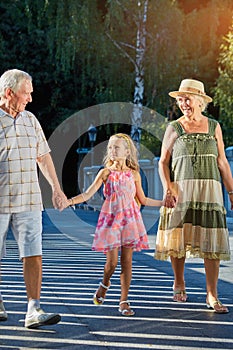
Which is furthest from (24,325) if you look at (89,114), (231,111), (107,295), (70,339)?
(89,114)

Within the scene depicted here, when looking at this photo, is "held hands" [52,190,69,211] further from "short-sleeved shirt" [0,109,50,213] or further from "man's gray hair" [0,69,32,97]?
"man's gray hair" [0,69,32,97]

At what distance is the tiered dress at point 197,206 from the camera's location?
638cm

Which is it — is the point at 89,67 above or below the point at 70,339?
above

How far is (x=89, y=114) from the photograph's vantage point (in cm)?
3684

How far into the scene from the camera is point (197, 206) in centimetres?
643

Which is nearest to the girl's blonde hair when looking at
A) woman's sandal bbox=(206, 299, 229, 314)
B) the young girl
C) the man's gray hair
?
the young girl

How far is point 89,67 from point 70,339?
2829 centimetres

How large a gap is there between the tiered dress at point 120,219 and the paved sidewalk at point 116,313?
49 cm

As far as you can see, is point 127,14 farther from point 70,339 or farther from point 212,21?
point 70,339

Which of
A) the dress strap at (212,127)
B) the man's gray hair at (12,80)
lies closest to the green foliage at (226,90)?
the dress strap at (212,127)

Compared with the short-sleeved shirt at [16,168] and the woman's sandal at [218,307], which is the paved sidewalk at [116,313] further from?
the short-sleeved shirt at [16,168]

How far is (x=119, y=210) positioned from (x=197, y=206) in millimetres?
599

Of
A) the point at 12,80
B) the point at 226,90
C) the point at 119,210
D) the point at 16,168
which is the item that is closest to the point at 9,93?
the point at 12,80

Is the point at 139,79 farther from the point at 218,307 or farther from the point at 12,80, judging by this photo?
the point at 12,80
